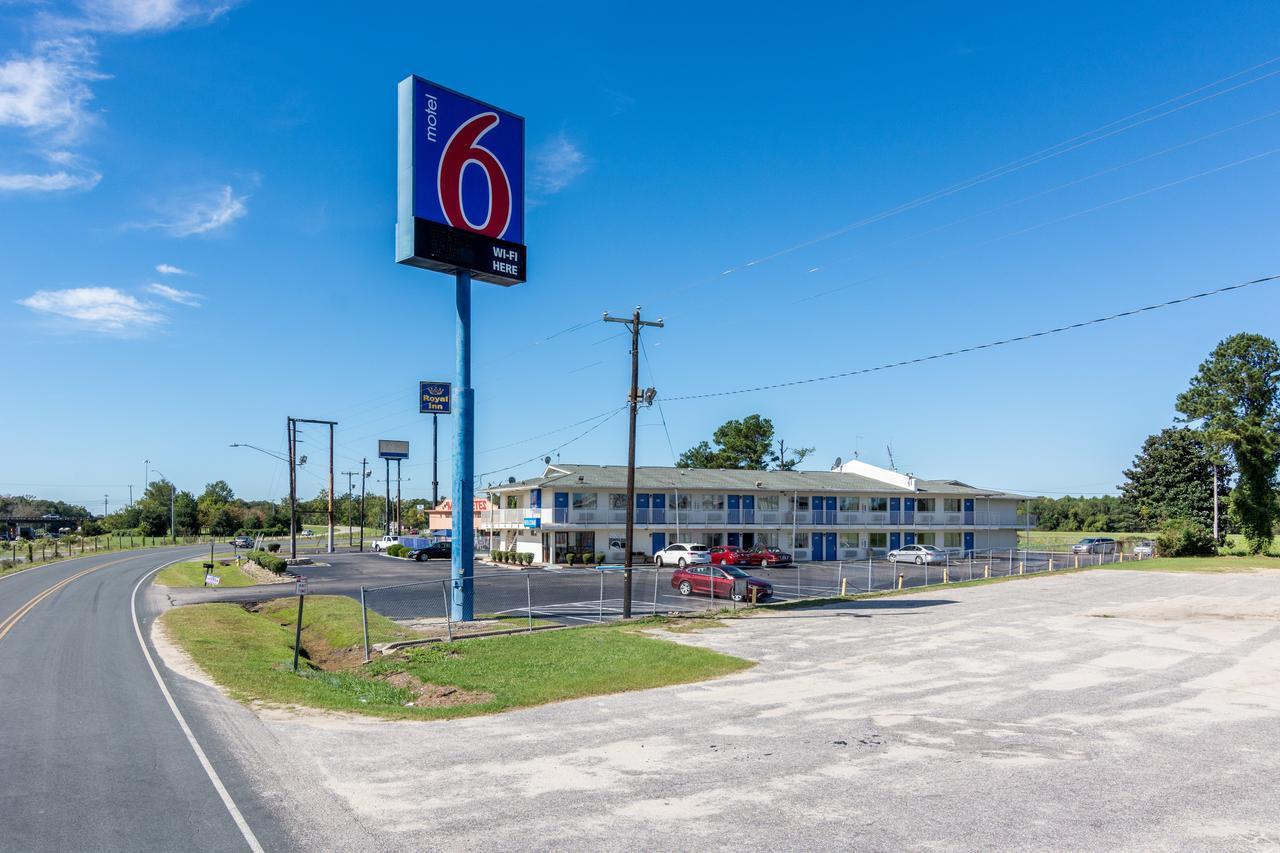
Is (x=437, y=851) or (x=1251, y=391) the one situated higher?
(x=1251, y=391)

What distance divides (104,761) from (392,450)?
84.1 metres

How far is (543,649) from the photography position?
21.0 m

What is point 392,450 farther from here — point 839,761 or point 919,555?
point 839,761

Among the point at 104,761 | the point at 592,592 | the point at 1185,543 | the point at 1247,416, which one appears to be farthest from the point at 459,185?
the point at 1247,416

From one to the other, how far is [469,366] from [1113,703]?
18855mm

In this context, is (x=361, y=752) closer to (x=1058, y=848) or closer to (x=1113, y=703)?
(x=1058, y=848)

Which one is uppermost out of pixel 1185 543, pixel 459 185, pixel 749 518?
pixel 459 185

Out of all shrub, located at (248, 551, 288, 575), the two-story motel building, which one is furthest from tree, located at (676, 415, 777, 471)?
shrub, located at (248, 551, 288, 575)

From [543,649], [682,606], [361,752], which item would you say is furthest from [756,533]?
[361,752]

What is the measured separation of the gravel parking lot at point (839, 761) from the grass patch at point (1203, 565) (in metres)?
35.2

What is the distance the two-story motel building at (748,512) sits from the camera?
181ft

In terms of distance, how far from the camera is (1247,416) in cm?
7362

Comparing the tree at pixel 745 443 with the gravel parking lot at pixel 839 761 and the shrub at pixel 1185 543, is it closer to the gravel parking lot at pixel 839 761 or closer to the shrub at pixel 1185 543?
the shrub at pixel 1185 543

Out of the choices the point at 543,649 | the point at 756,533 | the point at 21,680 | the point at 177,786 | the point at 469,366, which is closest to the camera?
the point at 177,786
